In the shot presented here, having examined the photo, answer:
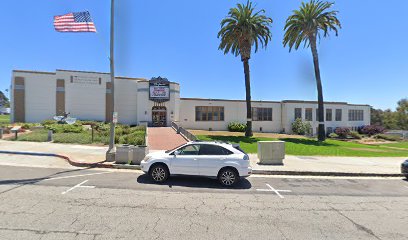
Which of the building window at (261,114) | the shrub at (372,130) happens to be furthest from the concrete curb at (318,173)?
the shrub at (372,130)

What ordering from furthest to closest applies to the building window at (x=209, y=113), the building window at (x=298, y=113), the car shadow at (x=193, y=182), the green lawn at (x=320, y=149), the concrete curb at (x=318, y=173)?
the building window at (x=298, y=113) → the building window at (x=209, y=113) → the green lawn at (x=320, y=149) → the concrete curb at (x=318, y=173) → the car shadow at (x=193, y=182)

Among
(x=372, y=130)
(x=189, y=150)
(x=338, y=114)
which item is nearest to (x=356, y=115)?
(x=372, y=130)

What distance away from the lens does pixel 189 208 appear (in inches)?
227

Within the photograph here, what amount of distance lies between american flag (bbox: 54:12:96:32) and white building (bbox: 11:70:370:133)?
23.7 meters

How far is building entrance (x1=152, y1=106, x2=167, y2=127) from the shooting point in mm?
35594

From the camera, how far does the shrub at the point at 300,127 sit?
37531 millimetres

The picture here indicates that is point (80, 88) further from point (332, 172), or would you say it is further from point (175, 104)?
point (332, 172)

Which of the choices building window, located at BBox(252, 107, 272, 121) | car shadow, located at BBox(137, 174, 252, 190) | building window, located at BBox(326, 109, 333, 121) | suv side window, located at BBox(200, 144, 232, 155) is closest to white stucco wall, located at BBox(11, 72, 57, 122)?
building window, located at BBox(252, 107, 272, 121)

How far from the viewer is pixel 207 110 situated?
3706 cm

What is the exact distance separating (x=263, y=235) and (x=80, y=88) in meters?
39.1

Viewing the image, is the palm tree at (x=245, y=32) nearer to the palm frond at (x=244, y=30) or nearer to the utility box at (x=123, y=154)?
the palm frond at (x=244, y=30)

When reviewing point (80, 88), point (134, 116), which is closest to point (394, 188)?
point (134, 116)

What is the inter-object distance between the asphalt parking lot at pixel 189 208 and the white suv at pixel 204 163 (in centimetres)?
41

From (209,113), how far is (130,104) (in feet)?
44.7
